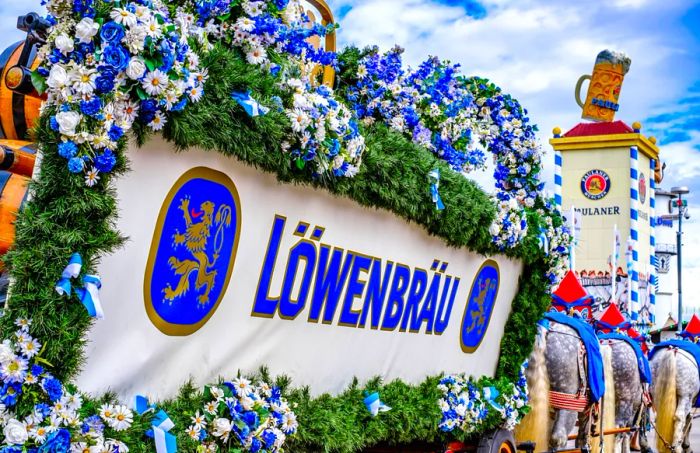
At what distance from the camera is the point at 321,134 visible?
345cm

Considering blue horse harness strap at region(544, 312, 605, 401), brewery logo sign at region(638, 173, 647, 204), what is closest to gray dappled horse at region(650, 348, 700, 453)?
blue horse harness strap at region(544, 312, 605, 401)

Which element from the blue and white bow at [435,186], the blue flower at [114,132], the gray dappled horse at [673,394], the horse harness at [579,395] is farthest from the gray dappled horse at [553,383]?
the blue flower at [114,132]

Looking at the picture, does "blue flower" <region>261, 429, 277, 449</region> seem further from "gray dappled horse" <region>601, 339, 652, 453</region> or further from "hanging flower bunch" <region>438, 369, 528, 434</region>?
"gray dappled horse" <region>601, 339, 652, 453</region>

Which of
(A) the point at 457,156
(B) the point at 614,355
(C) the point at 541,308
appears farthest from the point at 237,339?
(B) the point at 614,355

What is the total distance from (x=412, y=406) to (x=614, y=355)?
4.52m

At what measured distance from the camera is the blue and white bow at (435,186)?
14.6ft

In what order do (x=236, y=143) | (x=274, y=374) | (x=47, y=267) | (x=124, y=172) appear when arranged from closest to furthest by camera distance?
1. (x=47, y=267)
2. (x=124, y=172)
3. (x=236, y=143)
4. (x=274, y=374)

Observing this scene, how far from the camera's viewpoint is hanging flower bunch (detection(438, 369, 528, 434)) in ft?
16.0

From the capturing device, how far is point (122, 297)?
2.82 metres

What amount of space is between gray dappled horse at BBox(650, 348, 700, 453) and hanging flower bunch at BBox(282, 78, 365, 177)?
24.5ft

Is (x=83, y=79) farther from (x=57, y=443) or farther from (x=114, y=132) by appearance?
(x=57, y=443)

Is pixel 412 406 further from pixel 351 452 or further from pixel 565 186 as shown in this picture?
pixel 565 186

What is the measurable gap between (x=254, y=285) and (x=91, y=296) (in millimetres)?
1035

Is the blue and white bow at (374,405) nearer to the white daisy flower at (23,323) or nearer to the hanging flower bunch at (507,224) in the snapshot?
the hanging flower bunch at (507,224)
